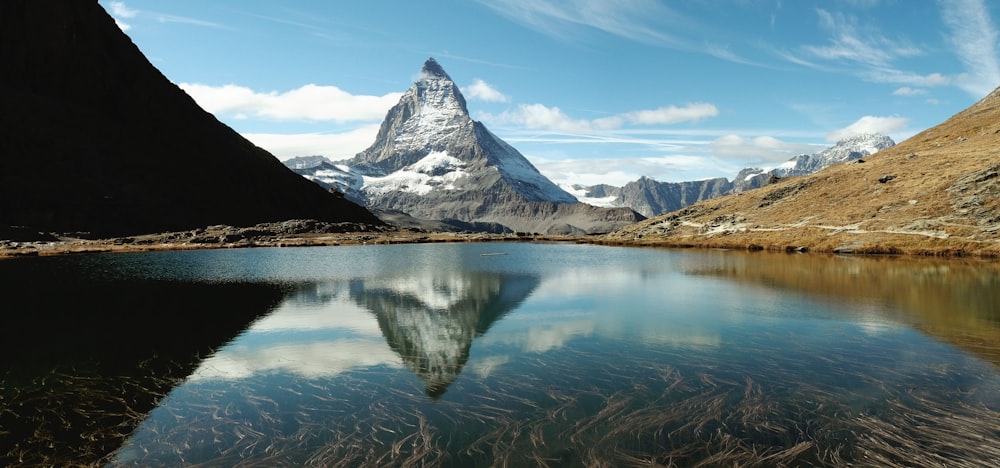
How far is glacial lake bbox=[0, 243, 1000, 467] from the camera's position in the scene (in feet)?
44.6

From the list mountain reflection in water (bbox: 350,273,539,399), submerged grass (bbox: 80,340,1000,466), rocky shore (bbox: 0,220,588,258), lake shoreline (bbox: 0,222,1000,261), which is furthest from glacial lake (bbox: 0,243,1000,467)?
rocky shore (bbox: 0,220,588,258)

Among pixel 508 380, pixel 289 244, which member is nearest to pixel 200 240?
pixel 289 244

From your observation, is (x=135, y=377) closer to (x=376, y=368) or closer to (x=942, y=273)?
(x=376, y=368)

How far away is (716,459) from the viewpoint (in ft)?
42.2

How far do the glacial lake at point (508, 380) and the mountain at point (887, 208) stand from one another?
5335cm

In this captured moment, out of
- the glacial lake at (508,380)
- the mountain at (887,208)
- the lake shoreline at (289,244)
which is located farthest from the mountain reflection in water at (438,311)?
the mountain at (887,208)

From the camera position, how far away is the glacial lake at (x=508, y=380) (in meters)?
13.6

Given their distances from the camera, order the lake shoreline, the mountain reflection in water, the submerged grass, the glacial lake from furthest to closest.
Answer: the lake shoreline → the mountain reflection in water → the glacial lake → the submerged grass

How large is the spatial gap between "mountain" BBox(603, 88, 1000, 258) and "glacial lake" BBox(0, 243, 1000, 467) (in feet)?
175

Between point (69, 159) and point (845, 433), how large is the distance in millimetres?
254782

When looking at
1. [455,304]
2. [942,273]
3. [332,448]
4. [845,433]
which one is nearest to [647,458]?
[845,433]

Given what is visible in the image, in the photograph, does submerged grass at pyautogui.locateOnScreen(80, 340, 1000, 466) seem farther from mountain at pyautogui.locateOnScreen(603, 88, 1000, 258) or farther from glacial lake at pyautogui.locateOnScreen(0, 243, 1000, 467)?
mountain at pyautogui.locateOnScreen(603, 88, 1000, 258)

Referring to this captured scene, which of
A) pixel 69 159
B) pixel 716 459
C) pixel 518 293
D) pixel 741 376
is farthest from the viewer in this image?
pixel 69 159

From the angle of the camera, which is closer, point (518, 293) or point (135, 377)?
point (135, 377)
